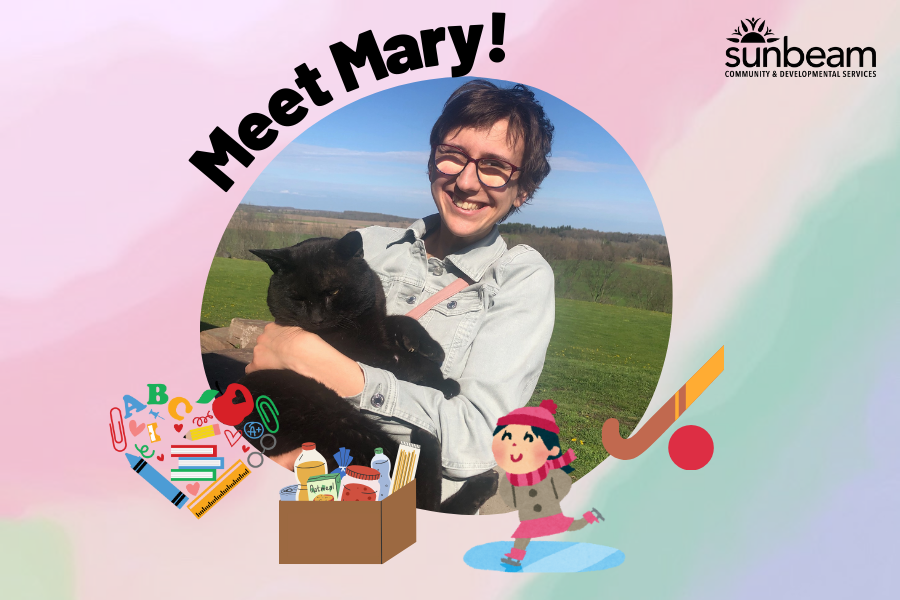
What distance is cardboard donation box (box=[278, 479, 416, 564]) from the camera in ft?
7.12

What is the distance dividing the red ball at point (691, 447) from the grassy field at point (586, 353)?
0.29 meters

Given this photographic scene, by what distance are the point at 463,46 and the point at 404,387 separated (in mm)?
1705

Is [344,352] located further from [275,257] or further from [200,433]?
[200,433]

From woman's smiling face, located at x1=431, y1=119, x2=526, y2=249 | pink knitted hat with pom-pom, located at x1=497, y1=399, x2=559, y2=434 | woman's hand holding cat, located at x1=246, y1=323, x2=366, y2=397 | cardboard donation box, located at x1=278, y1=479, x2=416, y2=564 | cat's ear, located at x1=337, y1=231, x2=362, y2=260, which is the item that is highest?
woman's smiling face, located at x1=431, y1=119, x2=526, y2=249

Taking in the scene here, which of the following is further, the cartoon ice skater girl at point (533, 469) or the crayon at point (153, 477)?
the crayon at point (153, 477)

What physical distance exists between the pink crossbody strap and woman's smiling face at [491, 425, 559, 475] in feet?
2.37

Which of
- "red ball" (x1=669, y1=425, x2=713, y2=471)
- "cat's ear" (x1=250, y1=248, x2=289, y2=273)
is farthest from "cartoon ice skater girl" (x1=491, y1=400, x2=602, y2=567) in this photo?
"cat's ear" (x1=250, y1=248, x2=289, y2=273)

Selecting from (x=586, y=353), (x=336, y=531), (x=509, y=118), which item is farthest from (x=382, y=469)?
(x=509, y=118)

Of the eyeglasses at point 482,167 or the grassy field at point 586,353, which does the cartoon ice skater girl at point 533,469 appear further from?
the eyeglasses at point 482,167

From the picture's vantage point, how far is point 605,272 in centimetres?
296

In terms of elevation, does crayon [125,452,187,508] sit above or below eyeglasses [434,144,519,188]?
below

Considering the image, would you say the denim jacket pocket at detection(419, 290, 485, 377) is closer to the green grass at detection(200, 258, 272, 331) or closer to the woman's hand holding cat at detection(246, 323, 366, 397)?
the woman's hand holding cat at detection(246, 323, 366, 397)

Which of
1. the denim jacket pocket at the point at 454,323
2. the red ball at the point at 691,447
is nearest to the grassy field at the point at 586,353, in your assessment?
the red ball at the point at 691,447

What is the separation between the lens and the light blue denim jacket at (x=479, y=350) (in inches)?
88.7
